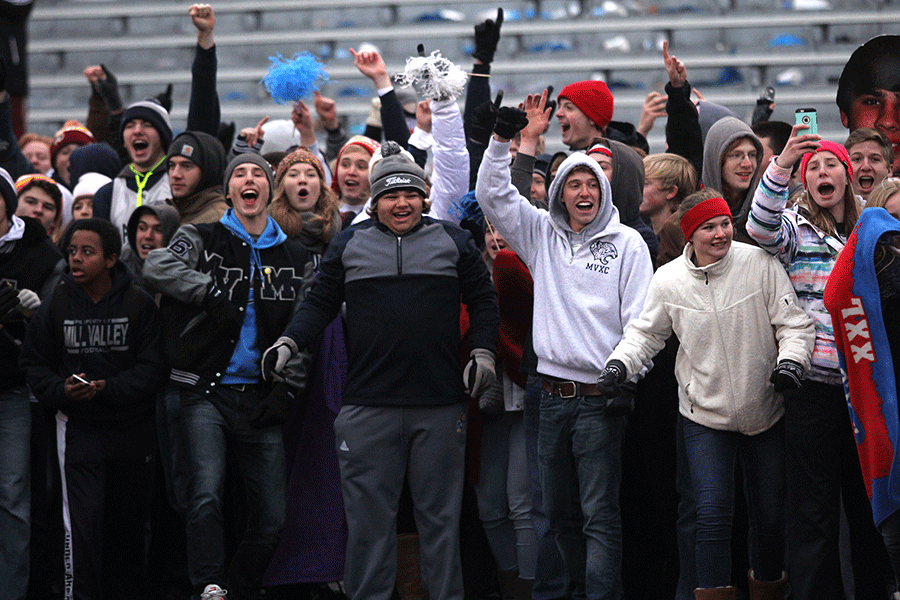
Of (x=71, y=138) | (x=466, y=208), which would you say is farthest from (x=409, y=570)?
(x=71, y=138)

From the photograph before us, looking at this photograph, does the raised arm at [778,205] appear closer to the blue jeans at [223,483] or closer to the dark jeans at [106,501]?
the blue jeans at [223,483]

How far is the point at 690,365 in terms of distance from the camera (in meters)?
4.62

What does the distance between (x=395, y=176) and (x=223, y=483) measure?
1651mm

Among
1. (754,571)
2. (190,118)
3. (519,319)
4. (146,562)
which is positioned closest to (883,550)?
(754,571)

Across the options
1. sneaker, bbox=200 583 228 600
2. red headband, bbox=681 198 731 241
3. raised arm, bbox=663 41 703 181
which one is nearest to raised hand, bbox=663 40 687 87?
raised arm, bbox=663 41 703 181

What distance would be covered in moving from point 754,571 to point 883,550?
62 centimetres

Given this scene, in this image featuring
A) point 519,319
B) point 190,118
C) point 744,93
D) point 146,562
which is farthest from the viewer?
point 744,93

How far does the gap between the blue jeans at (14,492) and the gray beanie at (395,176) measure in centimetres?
210

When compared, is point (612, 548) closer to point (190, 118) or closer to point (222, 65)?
point (190, 118)

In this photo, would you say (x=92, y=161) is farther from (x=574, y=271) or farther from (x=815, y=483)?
(x=815, y=483)

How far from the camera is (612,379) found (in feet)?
14.5

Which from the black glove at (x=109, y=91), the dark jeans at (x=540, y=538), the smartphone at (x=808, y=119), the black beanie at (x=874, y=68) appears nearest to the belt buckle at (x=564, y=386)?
the dark jeans at (x=540, y=538)

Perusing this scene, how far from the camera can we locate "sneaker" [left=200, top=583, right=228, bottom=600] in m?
4.88

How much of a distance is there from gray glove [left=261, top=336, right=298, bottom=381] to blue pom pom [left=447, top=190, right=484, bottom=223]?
119cm
